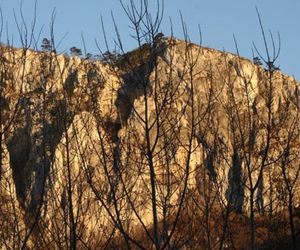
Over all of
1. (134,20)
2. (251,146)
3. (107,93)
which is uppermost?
(107,93)

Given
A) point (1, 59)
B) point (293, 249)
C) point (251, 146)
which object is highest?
point (1, 59)

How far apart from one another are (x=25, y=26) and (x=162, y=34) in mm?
1540

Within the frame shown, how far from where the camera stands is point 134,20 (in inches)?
225

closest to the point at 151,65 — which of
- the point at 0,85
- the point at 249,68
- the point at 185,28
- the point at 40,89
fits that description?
the point at 185,28

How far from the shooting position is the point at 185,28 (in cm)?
618

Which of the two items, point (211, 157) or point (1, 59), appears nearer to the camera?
point (1, 59)

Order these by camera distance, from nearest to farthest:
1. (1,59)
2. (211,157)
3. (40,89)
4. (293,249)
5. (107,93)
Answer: (293,249), (1,59), (40,89), (211,157), (107,93)

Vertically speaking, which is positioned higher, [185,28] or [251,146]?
[185,28]

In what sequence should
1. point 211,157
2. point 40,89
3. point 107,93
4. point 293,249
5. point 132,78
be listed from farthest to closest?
point 107,93 → point 211,157 → point 40,89 → point 132,78 → point 293,249

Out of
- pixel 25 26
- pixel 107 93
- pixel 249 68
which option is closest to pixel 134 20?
pixel 25 26

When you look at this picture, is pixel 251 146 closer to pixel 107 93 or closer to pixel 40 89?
pixel 40 89

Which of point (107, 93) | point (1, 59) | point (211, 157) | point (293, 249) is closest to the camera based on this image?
point (293, 249)

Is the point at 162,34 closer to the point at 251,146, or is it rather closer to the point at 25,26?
the point at 25,26

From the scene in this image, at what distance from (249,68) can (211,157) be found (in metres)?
49.5
